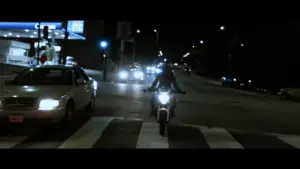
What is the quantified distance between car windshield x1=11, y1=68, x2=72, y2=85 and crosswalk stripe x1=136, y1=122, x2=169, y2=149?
2709 millimetres

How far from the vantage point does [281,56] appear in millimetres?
55156

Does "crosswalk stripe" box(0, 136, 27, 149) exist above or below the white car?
below

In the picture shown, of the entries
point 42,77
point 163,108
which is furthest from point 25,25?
point 163,108

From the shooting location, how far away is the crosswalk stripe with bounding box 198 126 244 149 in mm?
10126

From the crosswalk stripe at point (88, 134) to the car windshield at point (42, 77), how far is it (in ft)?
4.82

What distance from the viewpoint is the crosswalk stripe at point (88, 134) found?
9781mm

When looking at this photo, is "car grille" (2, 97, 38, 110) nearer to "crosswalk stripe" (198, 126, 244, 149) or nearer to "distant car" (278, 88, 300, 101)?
"crosswalk stripe" (198, 126, 244, 149)

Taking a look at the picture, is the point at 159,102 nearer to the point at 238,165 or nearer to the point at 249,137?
the point at 249,137

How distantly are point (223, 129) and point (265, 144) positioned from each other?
7.84 ft

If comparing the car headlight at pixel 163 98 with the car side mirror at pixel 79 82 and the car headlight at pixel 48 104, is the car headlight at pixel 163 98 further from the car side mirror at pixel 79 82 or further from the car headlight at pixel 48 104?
the car side mirror at pixel 79 82

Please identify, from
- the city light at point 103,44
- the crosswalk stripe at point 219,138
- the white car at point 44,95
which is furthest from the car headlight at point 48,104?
the city light at point 103,44

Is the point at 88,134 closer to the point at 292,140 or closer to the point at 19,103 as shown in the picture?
the point at 19,103

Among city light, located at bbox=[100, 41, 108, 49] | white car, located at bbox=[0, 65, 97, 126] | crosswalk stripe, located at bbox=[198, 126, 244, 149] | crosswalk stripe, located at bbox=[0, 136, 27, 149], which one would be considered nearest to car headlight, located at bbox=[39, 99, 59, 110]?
white car, located at bbox=[0, 65, 97, 126]

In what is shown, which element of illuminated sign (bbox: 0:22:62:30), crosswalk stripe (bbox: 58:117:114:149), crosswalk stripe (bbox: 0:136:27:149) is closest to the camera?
crosswalk stripe (bbox: 0:136:27:149)
